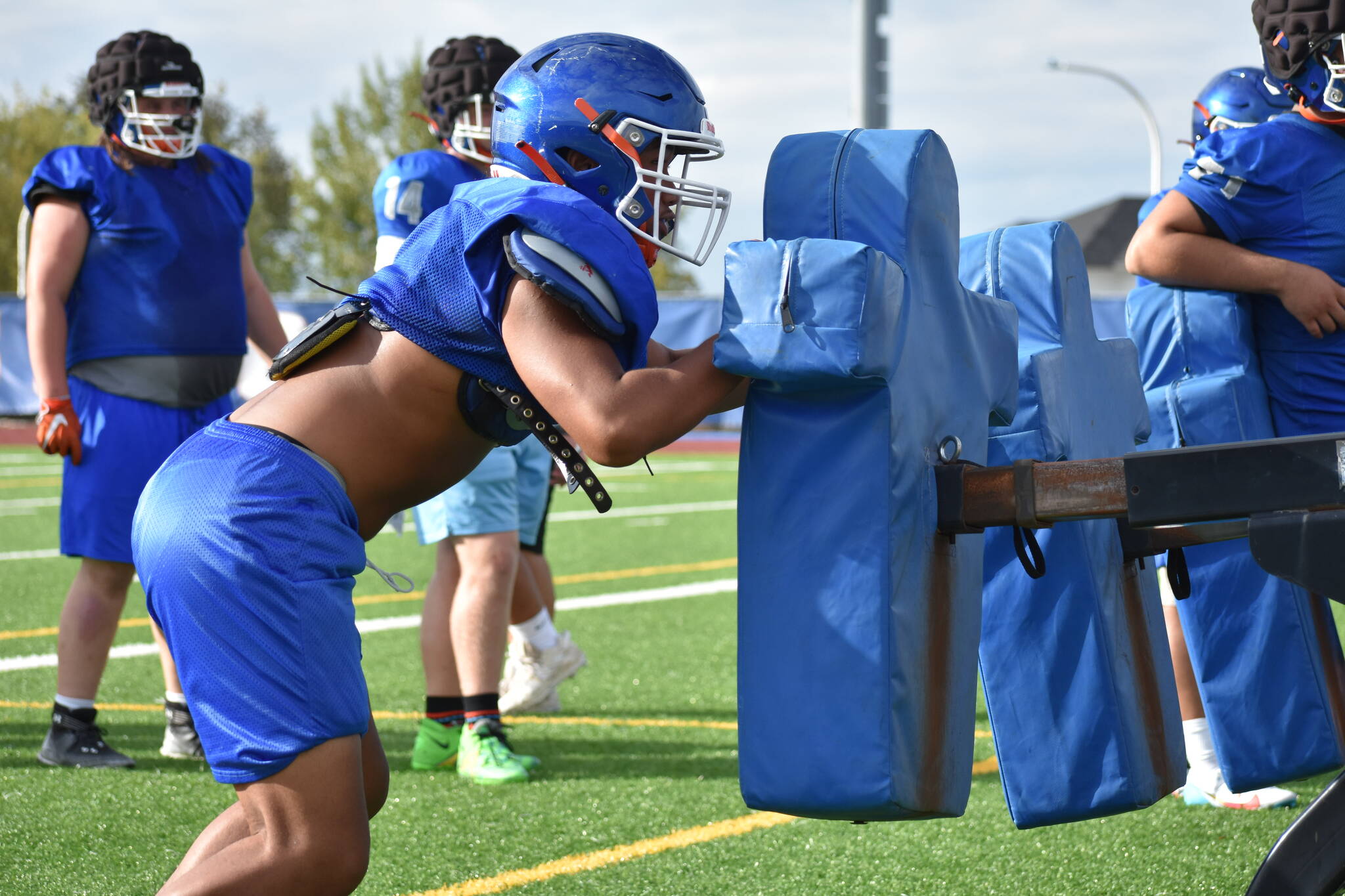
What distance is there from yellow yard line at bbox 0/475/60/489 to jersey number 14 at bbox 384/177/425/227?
11.8 metres

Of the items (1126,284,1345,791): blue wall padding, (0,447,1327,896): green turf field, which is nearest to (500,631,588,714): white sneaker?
(0,447,1327,896): green turf field

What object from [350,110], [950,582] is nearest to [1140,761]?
[950,582]

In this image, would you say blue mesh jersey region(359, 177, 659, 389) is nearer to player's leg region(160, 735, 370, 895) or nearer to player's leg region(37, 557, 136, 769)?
player's leg region(160, 735, 370, 895)

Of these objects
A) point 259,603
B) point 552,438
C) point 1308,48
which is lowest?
point 259,603

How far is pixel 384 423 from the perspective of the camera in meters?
2.03

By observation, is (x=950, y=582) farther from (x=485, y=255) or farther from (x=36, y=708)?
(x=36, y=708)

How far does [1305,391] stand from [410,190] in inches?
102

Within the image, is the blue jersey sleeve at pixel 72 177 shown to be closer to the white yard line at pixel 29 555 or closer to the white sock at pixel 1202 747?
the white sock at pixel 1202 747

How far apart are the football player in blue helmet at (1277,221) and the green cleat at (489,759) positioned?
216 centimetres

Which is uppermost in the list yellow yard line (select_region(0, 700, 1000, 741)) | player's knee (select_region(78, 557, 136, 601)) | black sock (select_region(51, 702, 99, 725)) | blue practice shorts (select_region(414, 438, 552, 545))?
blue practice shorts (select_region(414, 438, 552, 545))

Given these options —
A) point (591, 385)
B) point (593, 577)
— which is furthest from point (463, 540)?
point (593, 577)

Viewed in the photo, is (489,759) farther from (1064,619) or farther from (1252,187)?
(1252,187)

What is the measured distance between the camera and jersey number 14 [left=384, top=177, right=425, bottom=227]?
171 inches

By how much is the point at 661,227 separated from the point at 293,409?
0.60 metres
